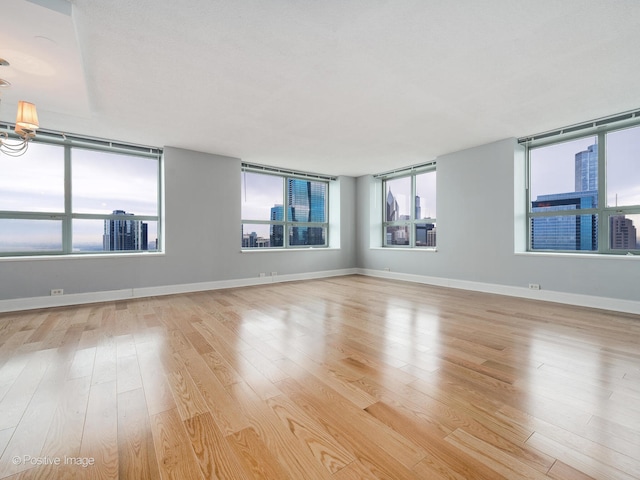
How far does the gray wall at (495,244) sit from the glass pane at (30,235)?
21.5ft

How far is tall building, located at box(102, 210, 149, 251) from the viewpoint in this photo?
4.80 metres

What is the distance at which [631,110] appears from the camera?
146 inches

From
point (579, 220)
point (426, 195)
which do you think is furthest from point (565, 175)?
point (426, 195)

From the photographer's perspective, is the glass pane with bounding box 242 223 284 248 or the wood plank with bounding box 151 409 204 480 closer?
the wood plank with bounding box 151 409 204 480

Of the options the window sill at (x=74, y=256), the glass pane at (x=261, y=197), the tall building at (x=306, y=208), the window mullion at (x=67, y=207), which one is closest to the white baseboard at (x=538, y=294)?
the tall building at (x=306, y=208)

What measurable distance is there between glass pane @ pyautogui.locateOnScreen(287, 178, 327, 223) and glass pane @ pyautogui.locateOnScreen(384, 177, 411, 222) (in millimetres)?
1691

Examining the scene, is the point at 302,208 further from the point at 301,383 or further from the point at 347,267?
the point at 301,383

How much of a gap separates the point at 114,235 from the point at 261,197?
291 centimetres

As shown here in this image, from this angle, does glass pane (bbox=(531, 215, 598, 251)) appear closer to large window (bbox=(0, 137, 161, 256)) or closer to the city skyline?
the city skyline

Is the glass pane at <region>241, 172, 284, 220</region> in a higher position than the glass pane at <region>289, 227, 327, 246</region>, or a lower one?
higher

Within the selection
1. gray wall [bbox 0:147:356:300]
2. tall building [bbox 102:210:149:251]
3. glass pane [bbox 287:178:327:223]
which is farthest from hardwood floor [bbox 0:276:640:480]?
glass pane [bbox 287:178:327:223]

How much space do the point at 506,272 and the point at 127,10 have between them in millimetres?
5833

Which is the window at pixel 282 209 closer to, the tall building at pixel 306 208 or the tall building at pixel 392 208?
the tall building at pixel 306 208

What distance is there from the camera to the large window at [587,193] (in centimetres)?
392
